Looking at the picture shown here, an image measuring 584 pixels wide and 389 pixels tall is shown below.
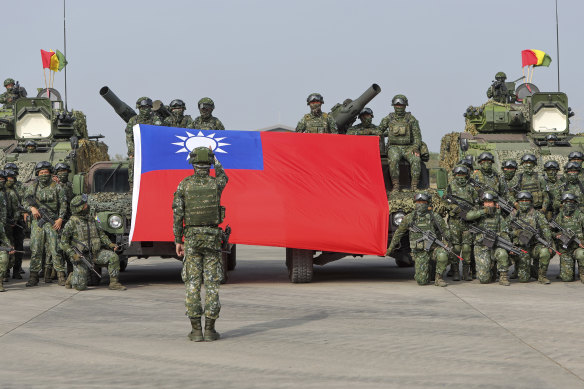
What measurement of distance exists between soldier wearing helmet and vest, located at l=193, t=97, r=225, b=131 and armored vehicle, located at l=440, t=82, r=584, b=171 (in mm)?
8649

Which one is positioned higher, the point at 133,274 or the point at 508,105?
the point at 508,105

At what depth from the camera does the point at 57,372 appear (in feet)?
24.1

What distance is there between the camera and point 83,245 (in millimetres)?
12875

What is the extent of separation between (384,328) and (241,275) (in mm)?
6252

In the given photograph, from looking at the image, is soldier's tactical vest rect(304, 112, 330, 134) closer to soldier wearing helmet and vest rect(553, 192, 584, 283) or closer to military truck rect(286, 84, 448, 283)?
military truck rect(286, 84, 448, 283)

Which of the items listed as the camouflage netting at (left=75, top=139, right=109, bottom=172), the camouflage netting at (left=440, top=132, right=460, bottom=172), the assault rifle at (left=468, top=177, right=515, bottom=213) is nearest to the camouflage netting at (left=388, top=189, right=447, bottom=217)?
the assault rifle at (left=468, top=177, right=515, bottom=213)

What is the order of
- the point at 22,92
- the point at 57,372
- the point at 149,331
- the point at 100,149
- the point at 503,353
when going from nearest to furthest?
the point at 57,372, the point at 503,353, the point at 149,331, the point at 100,149, the point at 22,92

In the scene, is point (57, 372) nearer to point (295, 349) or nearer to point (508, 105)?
point (295, 349)

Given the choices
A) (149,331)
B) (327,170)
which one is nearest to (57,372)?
(149,331)

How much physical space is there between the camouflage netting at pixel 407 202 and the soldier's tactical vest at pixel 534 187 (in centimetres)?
239

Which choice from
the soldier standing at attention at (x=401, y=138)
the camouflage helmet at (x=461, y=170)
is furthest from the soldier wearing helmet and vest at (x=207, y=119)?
the camouflage helmet at (x=461, y=170)

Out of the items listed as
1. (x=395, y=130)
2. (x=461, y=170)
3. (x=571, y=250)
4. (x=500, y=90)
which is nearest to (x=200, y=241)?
(x=395, y=130)

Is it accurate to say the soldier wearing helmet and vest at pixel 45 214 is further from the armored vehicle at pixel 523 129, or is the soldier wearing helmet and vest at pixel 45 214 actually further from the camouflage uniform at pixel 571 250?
the armored vehicle at pixel 523 129

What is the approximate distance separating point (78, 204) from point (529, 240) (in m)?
6.60
